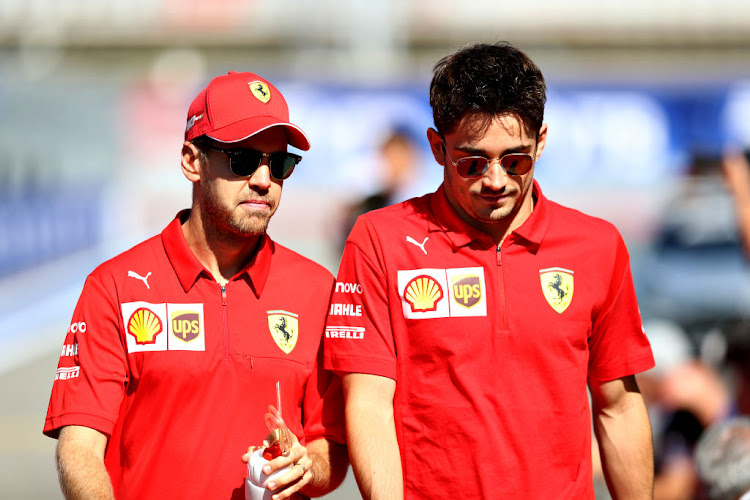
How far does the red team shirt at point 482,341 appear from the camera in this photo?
297 centimetres

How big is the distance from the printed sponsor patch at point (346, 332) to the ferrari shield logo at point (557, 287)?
0.57 metres

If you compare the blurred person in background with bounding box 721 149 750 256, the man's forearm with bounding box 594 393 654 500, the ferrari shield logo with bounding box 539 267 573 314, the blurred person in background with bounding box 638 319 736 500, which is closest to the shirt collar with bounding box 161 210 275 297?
the ferrari shield logo with bounding box 539 267 573 314

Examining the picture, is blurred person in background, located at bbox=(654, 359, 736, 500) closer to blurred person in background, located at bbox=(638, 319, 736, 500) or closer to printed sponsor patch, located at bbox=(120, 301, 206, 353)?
blurred person in background, located at bbox=(638, 319, 736, 500)

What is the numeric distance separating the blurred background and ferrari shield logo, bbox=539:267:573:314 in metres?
2.79

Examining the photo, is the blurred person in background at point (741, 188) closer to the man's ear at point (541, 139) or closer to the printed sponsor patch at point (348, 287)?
the man's ear at point (541, 139)

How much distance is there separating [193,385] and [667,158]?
635 centimetres

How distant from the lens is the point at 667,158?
8.50m

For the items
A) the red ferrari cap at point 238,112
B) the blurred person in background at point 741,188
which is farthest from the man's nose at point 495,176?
the blurred person in background at point 741,188

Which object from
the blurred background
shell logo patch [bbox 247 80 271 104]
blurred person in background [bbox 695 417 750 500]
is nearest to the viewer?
shell logo patch [bbox 247 80 271 104]

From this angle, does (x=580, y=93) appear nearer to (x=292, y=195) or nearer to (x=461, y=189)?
(x=292, y=195)

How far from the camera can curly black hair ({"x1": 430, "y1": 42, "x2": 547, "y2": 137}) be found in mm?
2986

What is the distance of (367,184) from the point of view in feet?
28.0

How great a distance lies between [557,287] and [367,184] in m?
5.52

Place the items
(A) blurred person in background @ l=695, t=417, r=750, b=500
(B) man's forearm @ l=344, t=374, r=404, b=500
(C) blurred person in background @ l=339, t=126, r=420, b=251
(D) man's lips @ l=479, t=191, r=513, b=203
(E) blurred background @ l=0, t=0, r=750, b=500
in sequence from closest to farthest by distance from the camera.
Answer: (B) man's forearm @ l=344, t=374, r=404, b=500
(D) man's lips @ l=479, t=191, r=513, b=203
(A) blurred person in background @ l=695, t=417, r=750, b=500
(E) blurred background @ l=0, t=0, r=750, b=500
(C) blurred person in background @ l=339, t=126, r=420, b=251
